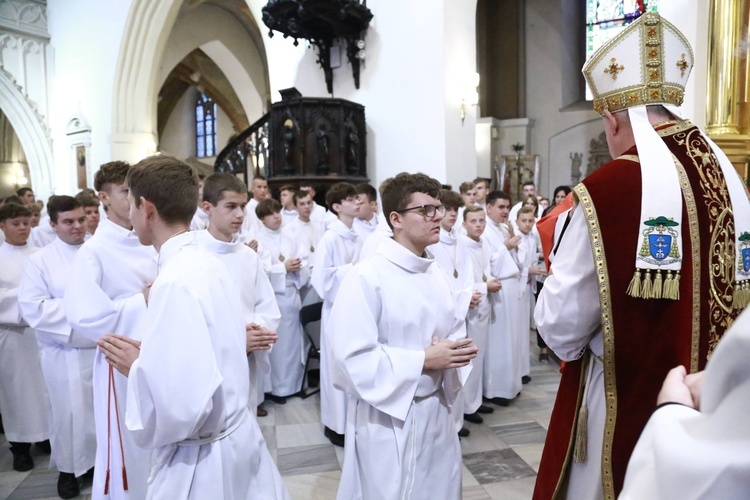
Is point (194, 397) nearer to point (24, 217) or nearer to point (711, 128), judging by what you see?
point (24, 217)

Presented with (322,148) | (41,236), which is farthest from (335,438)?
(322,148)

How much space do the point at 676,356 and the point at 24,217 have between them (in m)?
4.63

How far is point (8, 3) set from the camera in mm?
15195

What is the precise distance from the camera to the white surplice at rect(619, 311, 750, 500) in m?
0.68

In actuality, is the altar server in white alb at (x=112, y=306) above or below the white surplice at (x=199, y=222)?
below

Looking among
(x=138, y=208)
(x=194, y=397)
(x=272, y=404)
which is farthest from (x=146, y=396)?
(x=272, y=404)

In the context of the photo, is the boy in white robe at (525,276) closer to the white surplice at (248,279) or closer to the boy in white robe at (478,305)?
the boy in white robe at (478,305)

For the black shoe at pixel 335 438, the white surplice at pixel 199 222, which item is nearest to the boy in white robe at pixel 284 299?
the white surplice at pixel 199 222

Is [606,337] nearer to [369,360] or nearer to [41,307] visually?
[369,360]

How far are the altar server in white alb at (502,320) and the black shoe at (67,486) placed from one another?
3.40 meters

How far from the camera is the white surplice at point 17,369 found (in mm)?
4141

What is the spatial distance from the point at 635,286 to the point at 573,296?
0.21 metres

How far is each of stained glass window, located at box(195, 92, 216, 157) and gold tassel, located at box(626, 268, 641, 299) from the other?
975 inches

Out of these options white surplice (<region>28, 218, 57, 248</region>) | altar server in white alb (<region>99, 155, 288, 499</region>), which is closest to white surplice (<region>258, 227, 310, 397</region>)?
white surplice (<region>28, 218, 57, 248</region>)
